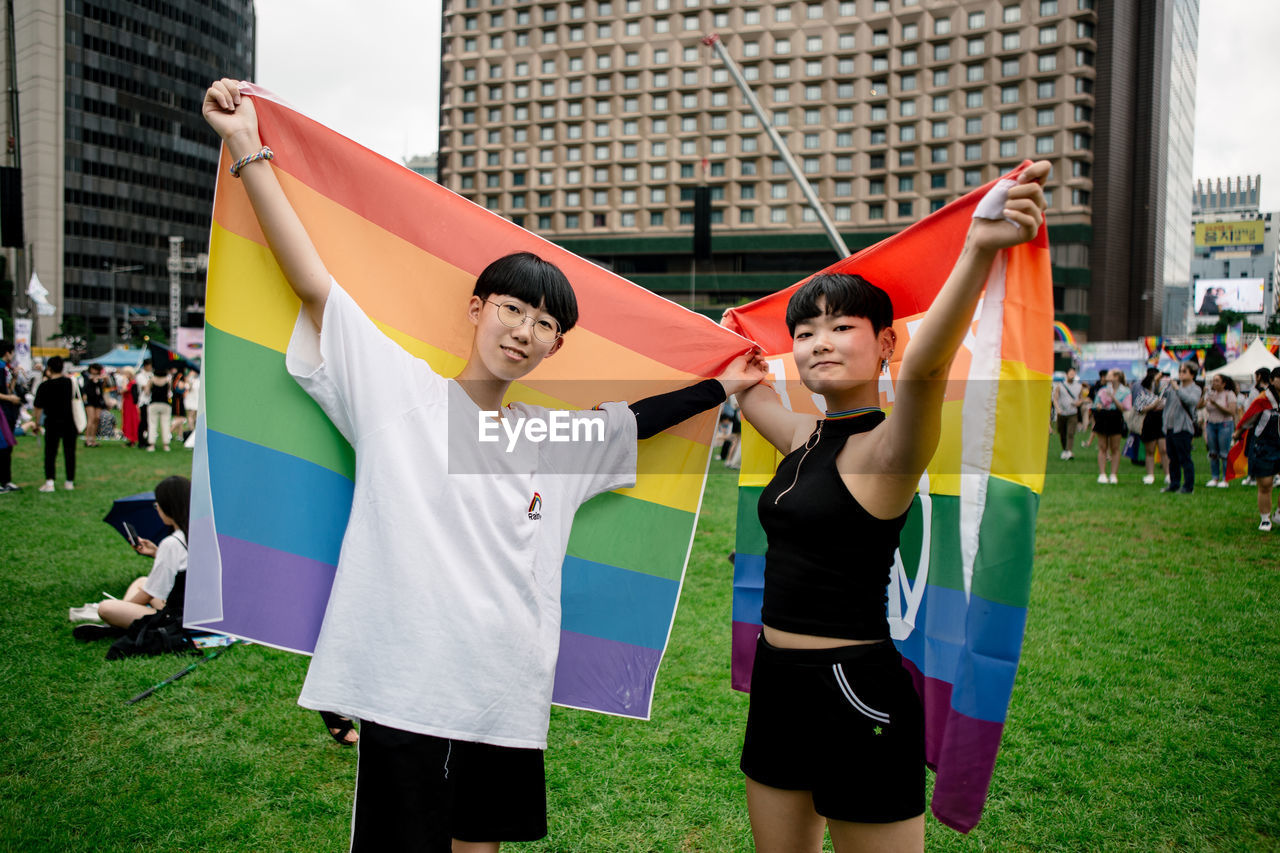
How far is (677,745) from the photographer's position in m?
4.67

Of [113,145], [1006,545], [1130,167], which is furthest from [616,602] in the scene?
[113,145]

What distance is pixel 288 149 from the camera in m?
2.51

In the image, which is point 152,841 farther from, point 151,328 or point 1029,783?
point 151,328

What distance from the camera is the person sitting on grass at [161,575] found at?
590 centimetres

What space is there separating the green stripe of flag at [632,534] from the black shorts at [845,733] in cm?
86

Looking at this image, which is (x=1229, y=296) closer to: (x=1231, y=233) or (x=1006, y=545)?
(x=1231, y=233)

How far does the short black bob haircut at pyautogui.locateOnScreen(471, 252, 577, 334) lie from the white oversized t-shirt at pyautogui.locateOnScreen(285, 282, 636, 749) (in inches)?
12.4

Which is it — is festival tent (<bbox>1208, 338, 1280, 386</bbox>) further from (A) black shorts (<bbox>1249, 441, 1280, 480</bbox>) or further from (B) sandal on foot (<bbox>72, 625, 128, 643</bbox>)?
(B) sandal on foot (<bbox>72, 625, 128, 643</bbox>)

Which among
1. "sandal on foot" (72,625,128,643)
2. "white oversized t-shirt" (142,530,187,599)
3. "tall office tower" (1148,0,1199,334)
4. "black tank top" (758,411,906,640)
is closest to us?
"black tank top" (758,411,906,640)

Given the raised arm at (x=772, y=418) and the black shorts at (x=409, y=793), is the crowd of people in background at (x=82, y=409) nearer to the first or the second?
the raised arm at (x=772, y=418)

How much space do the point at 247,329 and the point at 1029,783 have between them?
4289 mm

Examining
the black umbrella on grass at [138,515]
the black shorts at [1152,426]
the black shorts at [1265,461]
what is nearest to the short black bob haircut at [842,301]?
the black umbrella on grass at [138,515]

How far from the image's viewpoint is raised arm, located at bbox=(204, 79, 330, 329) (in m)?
2.25

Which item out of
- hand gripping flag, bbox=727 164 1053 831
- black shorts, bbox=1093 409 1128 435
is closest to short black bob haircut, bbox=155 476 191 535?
hand gripping flag, bbox=727 164 1053 831
